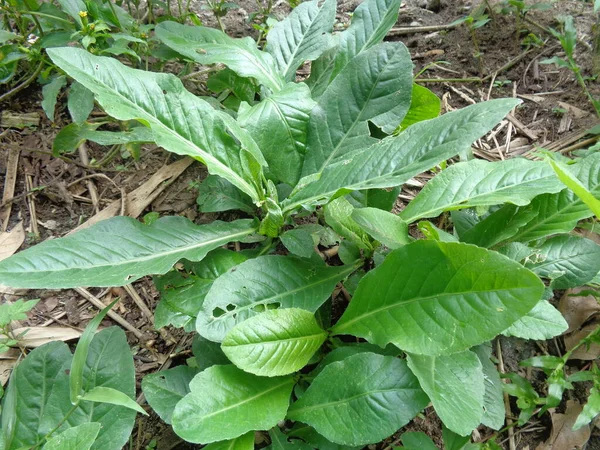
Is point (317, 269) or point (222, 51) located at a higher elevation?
point (222, 51)

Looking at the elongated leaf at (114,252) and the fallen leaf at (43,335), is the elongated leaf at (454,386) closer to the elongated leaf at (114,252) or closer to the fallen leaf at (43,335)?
the elongated leaf at (114,252)

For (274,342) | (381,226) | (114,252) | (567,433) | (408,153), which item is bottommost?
(567,433)

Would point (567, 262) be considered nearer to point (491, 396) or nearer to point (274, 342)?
point (491, 396)

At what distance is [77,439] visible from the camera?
1027 millimetres

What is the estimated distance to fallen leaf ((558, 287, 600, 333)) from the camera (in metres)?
1.49

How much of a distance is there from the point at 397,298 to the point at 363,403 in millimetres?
275

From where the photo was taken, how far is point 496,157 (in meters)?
1.97

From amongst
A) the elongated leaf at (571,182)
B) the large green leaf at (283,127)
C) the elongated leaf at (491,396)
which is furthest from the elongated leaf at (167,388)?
the elongated leaf at (571,182)

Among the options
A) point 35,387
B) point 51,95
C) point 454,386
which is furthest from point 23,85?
point 454,386

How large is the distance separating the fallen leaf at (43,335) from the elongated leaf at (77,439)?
58 centimetres

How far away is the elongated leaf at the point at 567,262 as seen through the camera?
129 centimetres

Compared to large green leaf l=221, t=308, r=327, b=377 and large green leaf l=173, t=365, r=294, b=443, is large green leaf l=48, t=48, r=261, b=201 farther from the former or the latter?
large green leaf l=173, t=365, r=294, b=443

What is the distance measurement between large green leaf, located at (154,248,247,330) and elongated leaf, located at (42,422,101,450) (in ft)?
1.01

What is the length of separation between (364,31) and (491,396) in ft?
4.28
